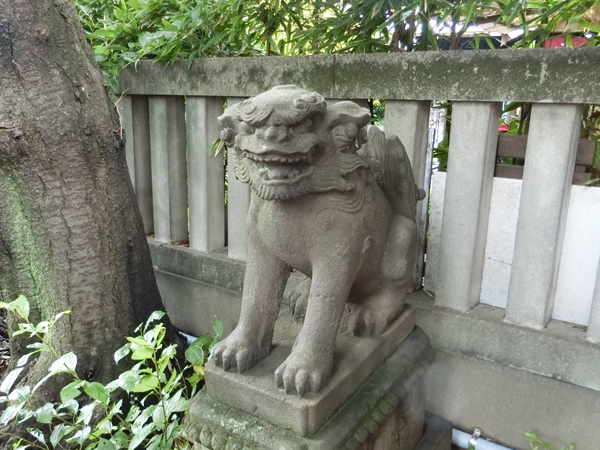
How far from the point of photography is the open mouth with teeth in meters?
1.16

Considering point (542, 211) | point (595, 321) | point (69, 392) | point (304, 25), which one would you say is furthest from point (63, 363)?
point (304, 25)

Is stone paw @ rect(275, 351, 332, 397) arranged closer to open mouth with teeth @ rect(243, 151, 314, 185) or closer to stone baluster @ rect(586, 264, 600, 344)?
open mouth with teeth @ rect(243, 151, 314, 185)

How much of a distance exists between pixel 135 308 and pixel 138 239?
0.29m

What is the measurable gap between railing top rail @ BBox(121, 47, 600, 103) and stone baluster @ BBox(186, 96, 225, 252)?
11 centimetres

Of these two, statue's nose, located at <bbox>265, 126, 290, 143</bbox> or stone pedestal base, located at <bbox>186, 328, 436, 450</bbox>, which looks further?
stone pedestal base, located at <bbox>186, 328, 436, 450</bbox>

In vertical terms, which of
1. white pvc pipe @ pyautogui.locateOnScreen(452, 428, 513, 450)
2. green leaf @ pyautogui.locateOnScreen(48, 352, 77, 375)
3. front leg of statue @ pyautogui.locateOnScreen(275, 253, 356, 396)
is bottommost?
white pvc pipe @ pyautogui.locateOnScreen(452, 428, 513, 450)

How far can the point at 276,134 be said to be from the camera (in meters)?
1.14

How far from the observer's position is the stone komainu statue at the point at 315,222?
46.3 inches

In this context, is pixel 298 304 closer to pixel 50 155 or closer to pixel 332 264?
pixel 332 264

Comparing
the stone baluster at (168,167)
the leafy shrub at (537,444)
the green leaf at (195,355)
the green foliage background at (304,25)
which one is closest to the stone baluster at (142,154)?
the stone baluster at (168,167)

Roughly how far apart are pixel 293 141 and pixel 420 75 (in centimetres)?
83

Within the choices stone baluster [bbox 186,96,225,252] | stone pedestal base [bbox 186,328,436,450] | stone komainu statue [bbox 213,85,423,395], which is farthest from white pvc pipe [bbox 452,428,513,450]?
stone baluster [bbox 186,96,225,252]

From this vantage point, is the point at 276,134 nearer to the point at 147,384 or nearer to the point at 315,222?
the point at 315,222

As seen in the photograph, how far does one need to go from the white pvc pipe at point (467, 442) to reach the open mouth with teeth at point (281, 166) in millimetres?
1320
